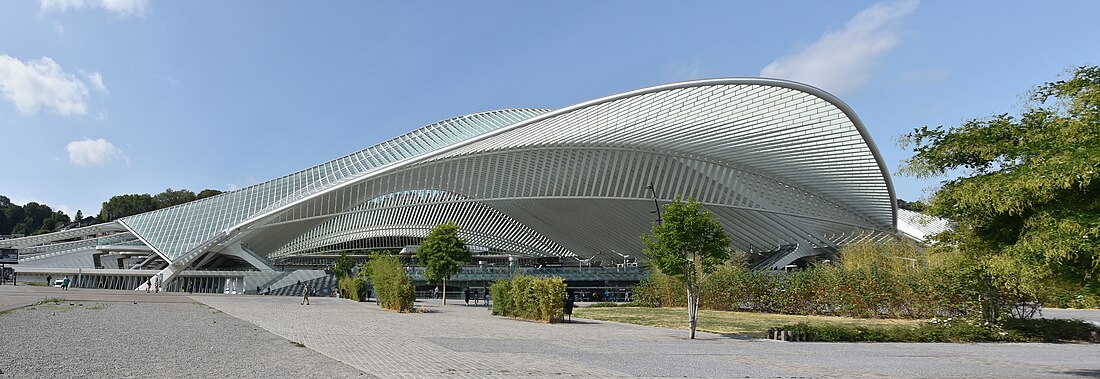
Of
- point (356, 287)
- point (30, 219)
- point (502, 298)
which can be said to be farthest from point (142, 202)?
point (502, 298)

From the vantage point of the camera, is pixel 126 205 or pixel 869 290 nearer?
pixel 869 290

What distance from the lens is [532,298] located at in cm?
2506

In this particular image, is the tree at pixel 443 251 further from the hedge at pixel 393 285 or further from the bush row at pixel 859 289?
the bush row at pixel 859 289

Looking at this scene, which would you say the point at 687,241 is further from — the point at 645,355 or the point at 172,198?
the point at 172,198

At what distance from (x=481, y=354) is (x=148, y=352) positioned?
5.70 m

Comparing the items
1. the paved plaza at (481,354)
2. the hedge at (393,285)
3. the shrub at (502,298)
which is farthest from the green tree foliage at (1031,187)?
the hedge at (393,285)

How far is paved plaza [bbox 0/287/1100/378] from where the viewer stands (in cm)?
997

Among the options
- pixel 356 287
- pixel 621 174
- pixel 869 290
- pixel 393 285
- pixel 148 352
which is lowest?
pixel 356 287

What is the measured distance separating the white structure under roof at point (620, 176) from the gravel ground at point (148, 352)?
1138 inches

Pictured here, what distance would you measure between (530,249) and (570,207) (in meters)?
18.4

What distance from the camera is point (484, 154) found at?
49.2m

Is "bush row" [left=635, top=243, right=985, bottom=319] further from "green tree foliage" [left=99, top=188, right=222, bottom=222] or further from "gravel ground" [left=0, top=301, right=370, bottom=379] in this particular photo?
"green tree foliage" [left=99, top=188, right=222, bottom=222]

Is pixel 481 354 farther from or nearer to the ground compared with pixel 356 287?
farther from the ground

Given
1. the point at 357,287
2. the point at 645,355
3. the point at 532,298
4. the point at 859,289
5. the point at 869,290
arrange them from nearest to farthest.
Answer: the point at 645,355 < the point at 532,298 < the point at 869,290 < the point at 859,289 < the point at 357,287
